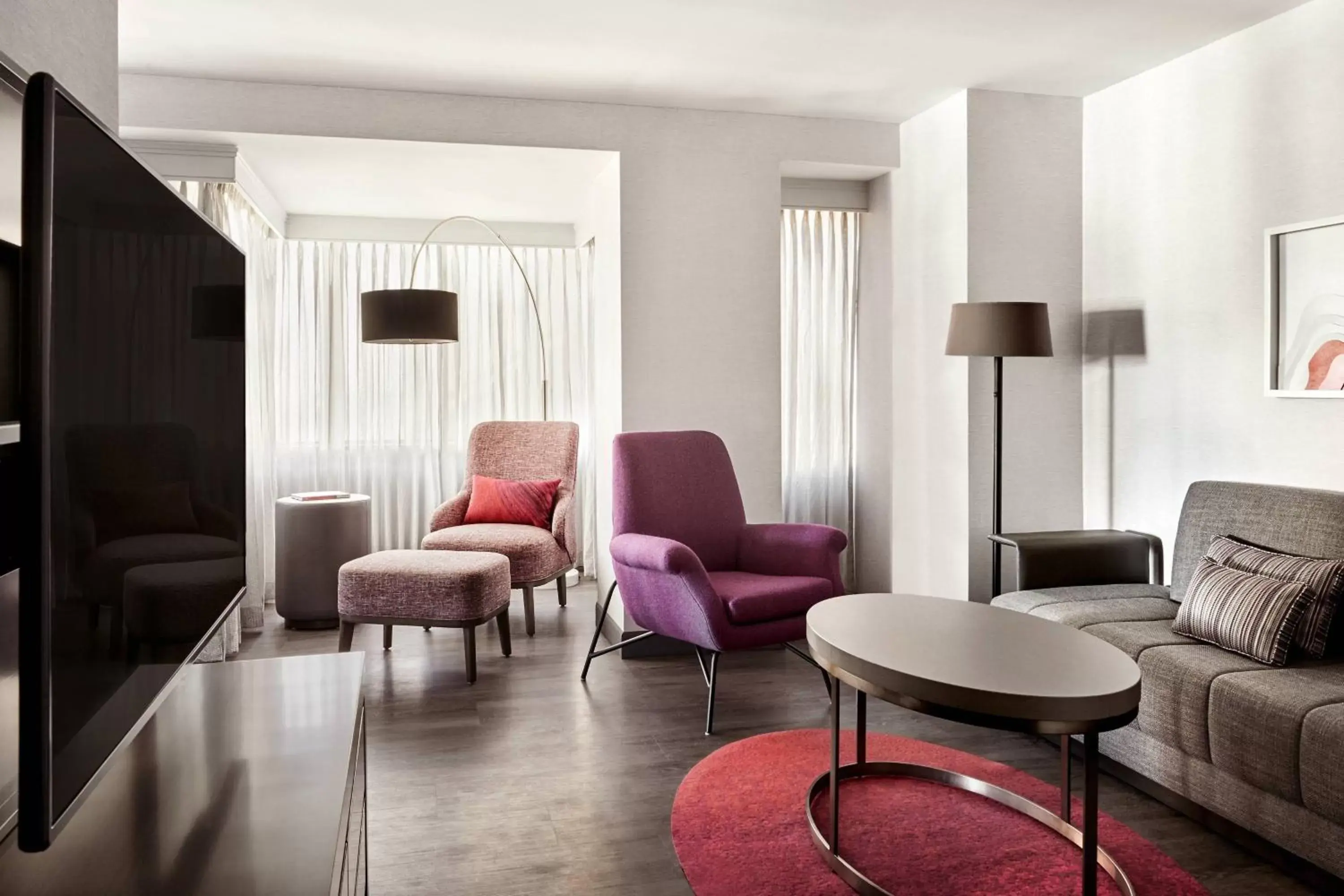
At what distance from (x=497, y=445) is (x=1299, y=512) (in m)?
3.86

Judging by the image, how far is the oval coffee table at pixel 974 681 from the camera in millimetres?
1905

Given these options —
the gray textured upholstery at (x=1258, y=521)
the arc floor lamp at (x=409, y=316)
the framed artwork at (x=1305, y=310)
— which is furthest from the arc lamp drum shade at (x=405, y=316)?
the framed artwork at (x=1305, y=310)

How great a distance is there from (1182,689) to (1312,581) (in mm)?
517

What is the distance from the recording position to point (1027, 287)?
4.29 metres

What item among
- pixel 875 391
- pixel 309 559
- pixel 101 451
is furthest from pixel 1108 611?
pixel 309 559

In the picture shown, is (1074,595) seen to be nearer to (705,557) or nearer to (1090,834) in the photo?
(705,557)

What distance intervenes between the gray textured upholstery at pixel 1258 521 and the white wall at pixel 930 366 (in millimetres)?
1011

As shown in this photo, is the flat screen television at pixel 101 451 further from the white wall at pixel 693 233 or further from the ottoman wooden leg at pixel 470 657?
the white wall at pixel 693 233

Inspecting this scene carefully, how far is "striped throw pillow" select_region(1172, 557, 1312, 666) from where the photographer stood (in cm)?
257

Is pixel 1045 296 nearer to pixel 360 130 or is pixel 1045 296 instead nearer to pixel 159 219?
pixel 360 130

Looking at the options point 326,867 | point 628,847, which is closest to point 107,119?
point 326,867

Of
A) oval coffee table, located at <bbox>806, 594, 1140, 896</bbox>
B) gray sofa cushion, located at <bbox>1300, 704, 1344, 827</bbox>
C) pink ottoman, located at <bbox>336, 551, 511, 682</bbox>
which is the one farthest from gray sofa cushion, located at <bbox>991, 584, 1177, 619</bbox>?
pink ottoman, located at <bbox>336, 551, 511, 682</bbox>

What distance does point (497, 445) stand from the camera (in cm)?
541

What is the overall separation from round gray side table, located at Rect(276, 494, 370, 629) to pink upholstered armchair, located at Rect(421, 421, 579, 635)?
487 mm
